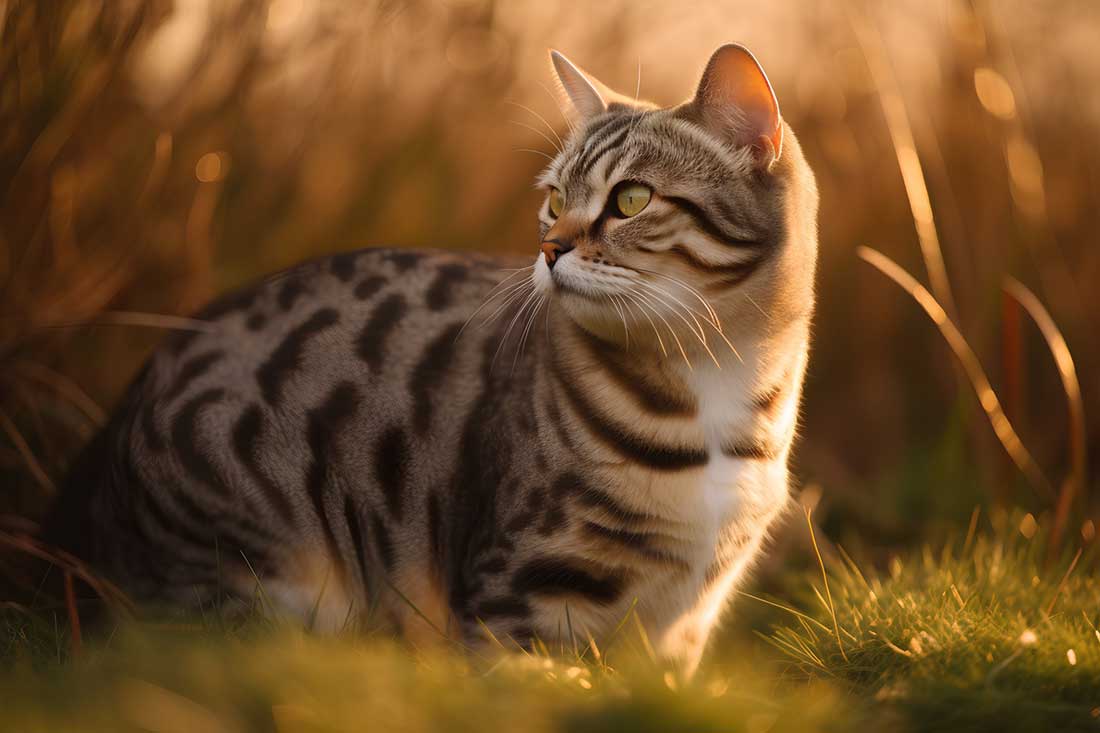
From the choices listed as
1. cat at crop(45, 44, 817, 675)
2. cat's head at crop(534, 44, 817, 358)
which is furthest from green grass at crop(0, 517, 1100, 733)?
cat's head at crop(534, 44, 817, 358)

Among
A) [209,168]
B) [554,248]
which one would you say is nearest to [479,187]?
[209,168]

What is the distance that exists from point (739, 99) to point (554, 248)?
21.2 inches

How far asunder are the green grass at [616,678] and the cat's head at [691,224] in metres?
0.67

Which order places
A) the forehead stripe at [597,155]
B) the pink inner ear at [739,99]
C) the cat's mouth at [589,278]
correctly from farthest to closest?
the forehead stripe at [597,155], the pink inner ear at [739,99], the cat's mouth at [589,278]

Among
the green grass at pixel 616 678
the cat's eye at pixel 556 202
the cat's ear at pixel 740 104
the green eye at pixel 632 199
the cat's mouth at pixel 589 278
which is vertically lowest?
the green grass at pixel 616 678

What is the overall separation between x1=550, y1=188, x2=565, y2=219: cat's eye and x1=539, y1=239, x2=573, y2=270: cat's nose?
0.22m

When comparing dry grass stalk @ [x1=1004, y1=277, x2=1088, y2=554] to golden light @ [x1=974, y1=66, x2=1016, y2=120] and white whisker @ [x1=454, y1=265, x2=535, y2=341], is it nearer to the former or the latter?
golden light @ [x1=974, y1=66, x2=1016, y2=120]

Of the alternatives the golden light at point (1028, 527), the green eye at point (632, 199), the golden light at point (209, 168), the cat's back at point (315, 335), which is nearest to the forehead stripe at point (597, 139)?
the green eye at point (632, 199)

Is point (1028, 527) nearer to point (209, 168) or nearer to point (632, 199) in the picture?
point (632, 199)

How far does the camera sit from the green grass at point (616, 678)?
1442mm

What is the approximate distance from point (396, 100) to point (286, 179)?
563 millimetres

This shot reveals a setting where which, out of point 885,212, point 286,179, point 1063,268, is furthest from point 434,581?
point 885,212

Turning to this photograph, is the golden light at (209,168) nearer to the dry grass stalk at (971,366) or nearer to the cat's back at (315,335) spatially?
the cat's back at (315,335)

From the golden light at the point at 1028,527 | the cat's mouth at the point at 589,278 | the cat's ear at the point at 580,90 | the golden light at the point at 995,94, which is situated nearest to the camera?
the cat's mouth at the point at 589,278
